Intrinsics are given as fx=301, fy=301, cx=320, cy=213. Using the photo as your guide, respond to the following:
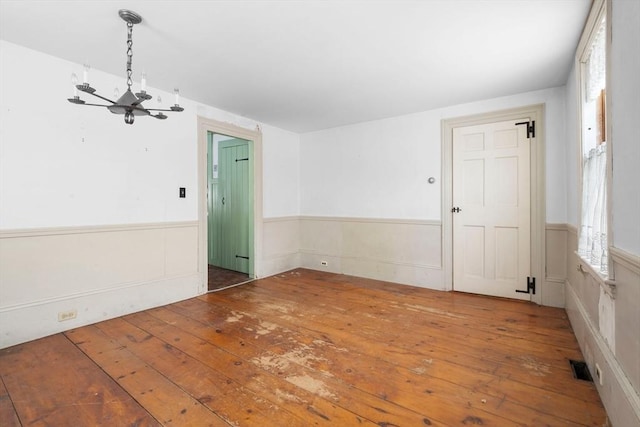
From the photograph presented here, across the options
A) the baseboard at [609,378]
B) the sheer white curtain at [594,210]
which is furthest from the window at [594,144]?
the baseboard at [609,378]

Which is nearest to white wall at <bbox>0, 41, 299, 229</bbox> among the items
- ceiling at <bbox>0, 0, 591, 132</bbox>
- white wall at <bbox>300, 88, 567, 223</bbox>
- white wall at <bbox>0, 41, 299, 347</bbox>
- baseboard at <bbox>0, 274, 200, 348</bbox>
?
white wall at <bbox>0, 41, 299, 347</bbox>

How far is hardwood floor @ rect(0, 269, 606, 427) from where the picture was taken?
1.62 m

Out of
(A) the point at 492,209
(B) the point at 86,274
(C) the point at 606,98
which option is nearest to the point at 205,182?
(B) the point at 86,274

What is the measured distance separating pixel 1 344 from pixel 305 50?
3381 millimetres

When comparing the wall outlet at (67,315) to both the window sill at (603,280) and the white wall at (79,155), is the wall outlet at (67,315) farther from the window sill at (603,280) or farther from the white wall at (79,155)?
the window sill at (603,280)

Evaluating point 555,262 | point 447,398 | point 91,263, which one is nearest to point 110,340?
point 91,263

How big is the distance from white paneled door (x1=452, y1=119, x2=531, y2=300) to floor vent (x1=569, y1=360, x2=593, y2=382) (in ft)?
4.95

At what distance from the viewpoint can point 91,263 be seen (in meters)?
2.87

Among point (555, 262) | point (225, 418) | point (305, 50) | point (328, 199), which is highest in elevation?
point (305, 50)

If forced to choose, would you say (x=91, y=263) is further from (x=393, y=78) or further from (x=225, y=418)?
(x=393, y=78)

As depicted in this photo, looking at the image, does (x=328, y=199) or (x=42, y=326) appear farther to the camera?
(x=328, y=199)

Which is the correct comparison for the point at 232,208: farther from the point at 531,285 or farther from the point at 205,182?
the point at 531,285

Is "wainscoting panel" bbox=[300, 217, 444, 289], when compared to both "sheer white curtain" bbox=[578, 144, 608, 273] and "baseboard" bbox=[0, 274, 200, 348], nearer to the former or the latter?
"sheer white curtain" bbox=[578, 144, 608, 273]

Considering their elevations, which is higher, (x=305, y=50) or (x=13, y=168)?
(x=305, y=50)
